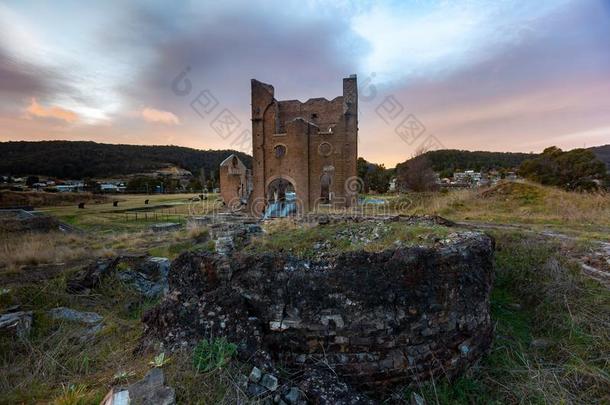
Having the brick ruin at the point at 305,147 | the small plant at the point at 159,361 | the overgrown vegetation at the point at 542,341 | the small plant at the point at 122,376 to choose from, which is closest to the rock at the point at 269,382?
the small plant at the point at 159,361

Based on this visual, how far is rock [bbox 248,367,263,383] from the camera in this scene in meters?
2.48

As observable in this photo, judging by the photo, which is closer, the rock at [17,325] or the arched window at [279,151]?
the rock at [17,325]

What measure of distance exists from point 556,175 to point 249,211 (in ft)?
76.4

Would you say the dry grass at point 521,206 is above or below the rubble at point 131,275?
above

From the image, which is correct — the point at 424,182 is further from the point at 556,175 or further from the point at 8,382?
the point at 8,382

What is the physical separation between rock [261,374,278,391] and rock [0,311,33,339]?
3.73 metres

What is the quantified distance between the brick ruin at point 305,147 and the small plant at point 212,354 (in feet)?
50.6

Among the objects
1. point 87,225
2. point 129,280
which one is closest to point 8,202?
point 87,225

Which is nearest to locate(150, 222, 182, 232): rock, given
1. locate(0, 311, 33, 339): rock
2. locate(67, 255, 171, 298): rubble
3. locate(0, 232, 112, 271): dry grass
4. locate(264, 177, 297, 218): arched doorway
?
locate(0, 232, 112, 271): dry grass

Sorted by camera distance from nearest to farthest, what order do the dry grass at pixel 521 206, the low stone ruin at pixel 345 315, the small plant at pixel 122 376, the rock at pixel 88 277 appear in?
the small plant at pixel 122 376
the low stone ruin at pixel 345 315
the rock at pixel 88 277
the dry grass at pixel 521 206

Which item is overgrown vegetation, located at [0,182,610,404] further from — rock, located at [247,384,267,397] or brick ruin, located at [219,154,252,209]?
brick ruin, located at [219,154,252,209]

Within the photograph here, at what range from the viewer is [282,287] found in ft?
10.2

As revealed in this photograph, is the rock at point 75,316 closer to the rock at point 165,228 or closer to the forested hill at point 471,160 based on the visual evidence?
the rock at point 165,228

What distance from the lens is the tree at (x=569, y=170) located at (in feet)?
65.7
